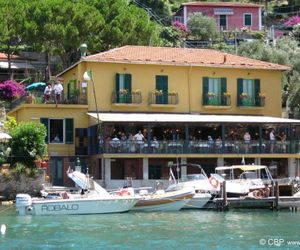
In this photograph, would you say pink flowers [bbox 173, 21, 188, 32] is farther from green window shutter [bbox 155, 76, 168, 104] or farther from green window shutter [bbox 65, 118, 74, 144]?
green window shutter [bbox 65, 118, 74, 144]

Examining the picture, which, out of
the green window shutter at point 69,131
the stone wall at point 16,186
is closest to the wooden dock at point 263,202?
the stone wall at point 16,186

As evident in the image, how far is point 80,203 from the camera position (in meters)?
37.5

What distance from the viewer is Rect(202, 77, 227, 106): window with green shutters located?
5272 centimetres

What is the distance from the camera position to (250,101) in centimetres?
5338

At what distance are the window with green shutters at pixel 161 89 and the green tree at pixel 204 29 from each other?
31.4m

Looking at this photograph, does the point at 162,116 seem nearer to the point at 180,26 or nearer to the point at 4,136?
the point at 4,136

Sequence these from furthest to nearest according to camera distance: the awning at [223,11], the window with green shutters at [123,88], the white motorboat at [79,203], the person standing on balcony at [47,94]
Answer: the awning at [223,11] < the window with green shutters at [123,88] < the person standing on balcony at [47,94] < the white motorboat at [79,203]

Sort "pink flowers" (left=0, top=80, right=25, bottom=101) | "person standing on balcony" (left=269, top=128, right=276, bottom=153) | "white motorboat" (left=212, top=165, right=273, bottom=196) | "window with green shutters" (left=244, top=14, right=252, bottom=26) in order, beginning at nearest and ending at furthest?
"white motorboat" (left=212, top=165, right=273, bottom=196)
"person standing on balcony" (left=269, top=128, right=276, bottom=153)
"pink flowers" (left=0, top=80, right=25, bottom=101)
"window with green shutters" (left=244, top=14, right=252, bottom=26)

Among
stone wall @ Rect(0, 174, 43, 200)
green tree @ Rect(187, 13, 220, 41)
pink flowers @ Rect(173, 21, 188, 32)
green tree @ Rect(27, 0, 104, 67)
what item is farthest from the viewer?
pink flowers @ Rect(173, 21, 188, 32)

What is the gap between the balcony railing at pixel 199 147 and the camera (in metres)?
46.9

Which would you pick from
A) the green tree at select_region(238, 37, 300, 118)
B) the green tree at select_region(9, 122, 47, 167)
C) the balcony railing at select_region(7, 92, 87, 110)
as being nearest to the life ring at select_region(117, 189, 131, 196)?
the green tree at select_region(9, 122, 47, 167)

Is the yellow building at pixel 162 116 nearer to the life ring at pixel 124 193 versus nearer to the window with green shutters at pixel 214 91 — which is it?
the window with green shutters at pixel 214 91

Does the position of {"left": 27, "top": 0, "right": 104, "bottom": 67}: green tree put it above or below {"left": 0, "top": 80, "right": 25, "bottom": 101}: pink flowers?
above

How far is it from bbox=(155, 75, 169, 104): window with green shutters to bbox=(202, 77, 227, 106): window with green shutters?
8.92 ft
